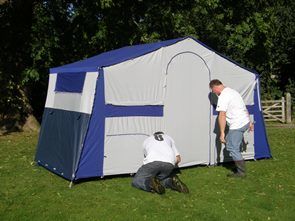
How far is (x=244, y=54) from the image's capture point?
2281cm

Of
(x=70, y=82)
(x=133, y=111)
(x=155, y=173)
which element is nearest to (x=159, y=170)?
(x=155, y=173)

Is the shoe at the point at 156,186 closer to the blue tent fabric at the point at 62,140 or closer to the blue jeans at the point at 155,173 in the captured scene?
the blue jeans at the point at 155,173

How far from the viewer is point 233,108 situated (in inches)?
350

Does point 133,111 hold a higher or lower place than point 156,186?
higher

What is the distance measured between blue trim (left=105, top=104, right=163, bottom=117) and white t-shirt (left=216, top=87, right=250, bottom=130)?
115cm

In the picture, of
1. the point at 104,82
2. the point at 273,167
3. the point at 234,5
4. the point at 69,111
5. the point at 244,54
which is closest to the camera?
the point at 104,82

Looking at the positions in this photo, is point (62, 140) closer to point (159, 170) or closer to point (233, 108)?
point (159, 170)

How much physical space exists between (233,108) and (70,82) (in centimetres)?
314

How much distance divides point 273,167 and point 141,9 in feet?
31.5

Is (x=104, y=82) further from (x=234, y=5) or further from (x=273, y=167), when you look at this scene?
(x=234, y=5)

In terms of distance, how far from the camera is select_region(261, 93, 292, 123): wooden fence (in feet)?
66.7

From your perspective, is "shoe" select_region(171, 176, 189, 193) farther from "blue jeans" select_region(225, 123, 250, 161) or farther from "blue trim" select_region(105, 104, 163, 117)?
"blue trim" select_region(105, 104, 163, 117)

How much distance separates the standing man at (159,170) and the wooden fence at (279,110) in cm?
1323

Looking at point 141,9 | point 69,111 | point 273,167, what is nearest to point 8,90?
point 141,9
